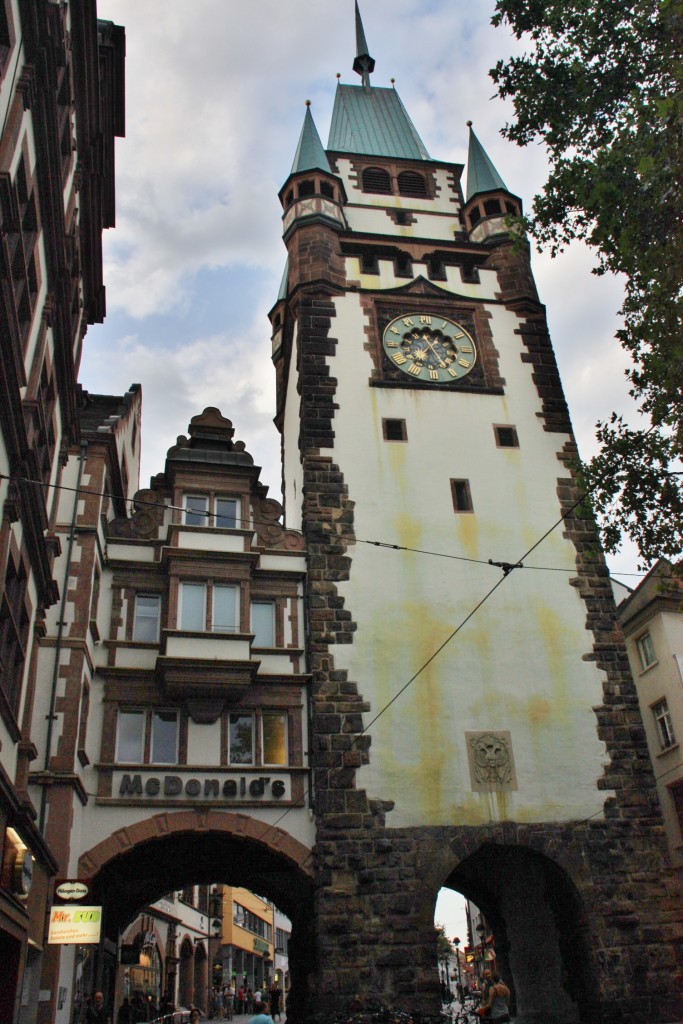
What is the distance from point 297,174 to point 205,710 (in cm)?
1625

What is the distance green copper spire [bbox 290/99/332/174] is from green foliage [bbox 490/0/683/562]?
10342 mm

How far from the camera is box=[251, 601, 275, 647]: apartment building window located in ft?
60.5

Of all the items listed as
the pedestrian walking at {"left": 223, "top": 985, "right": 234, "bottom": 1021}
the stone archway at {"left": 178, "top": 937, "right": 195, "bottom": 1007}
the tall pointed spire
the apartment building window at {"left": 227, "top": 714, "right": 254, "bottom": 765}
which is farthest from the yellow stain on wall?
the tall pointed spire

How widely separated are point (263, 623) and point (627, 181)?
35.1 ft

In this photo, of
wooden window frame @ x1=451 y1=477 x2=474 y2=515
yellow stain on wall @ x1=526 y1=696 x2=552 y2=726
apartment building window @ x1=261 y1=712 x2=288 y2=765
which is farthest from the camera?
wooden window frame @ x1=451 y1=477 x2=474 y2=515

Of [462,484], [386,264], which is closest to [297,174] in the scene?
[386,264]

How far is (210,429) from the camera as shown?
68.3ft

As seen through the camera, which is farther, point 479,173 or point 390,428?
point 479,173

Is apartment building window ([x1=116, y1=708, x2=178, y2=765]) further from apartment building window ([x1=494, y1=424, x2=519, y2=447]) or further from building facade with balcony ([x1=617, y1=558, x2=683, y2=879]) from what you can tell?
building facade with balcony ([x1=617, y1=558, x2=683, y2=879])

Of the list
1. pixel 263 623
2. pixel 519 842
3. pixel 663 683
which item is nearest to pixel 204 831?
pixel 263 623

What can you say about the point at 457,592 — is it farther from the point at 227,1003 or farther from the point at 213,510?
the point at 227,1003

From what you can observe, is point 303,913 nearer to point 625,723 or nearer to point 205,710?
point 205,710

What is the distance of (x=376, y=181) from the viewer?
28.6 m

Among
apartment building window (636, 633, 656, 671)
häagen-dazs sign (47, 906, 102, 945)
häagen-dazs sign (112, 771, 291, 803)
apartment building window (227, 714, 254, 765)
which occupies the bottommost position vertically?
häagen-dazs sign (47, 906, 102, 945)
